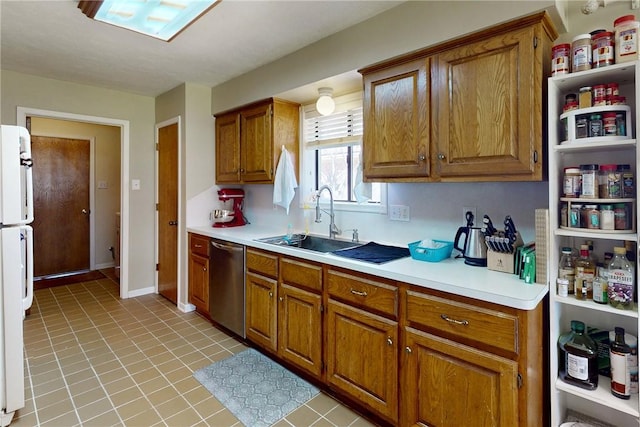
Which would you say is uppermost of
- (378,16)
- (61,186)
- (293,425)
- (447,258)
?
(378,16)

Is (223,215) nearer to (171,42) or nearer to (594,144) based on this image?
(171,42)

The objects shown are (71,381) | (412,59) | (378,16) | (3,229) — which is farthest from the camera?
(71,381)

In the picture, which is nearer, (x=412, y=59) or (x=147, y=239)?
(x=412, y=59)

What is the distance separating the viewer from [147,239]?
399cm

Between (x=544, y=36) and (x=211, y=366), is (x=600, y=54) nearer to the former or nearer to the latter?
(x=544, y=36)

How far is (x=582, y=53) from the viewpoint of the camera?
4.51ft

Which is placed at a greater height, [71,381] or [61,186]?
[61,186]

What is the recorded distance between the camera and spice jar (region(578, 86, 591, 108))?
1.38 meters

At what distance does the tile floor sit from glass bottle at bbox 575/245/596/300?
Result: 127 centimetres

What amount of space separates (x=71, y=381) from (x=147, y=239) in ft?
6.64

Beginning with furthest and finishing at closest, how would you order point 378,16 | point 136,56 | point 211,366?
point 136,56, point 211,366, point 378,16

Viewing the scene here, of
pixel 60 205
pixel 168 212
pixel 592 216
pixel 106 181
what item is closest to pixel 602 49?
pixel 592 216

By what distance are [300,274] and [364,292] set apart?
52 cm

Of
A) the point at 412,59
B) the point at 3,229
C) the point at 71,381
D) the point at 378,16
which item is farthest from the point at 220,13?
the point at 71,381
